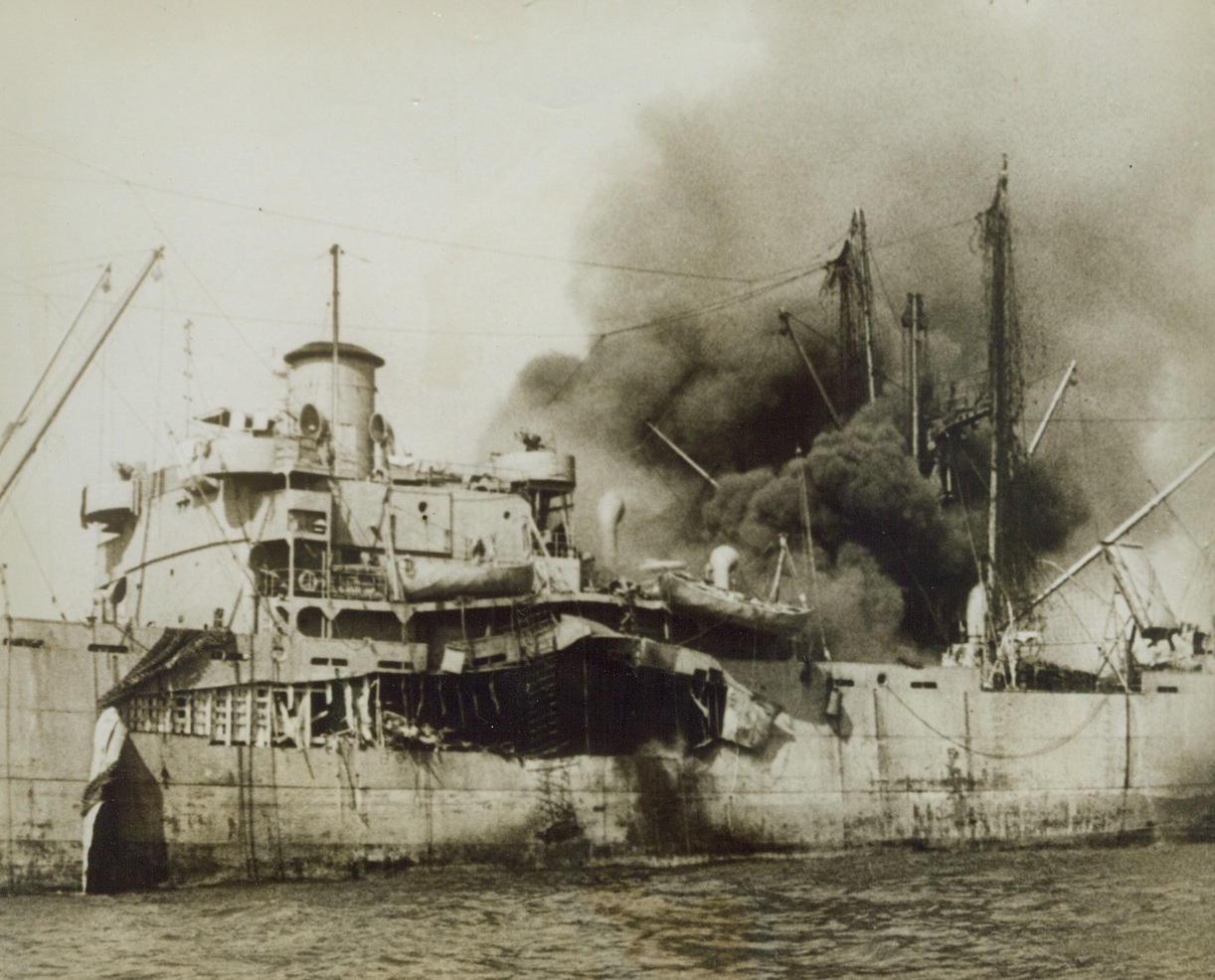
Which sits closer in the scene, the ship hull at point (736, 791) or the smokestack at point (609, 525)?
the ship hull at point (736, 791)

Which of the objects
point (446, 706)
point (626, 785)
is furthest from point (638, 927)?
point (446, 706)

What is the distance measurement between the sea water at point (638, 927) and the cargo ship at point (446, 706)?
119cm

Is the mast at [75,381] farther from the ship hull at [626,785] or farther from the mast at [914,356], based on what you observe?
the mast at [914,356]

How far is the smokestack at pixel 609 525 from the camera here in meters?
28.3

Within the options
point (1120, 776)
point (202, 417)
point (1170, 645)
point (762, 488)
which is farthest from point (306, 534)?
point (1170, 645)

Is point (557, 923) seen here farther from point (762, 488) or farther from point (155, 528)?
point (762, 488)

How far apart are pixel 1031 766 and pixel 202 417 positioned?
65.4ft

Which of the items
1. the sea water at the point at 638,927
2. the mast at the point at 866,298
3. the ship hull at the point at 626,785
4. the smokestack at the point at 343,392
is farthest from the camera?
the mast at the point at 866,298

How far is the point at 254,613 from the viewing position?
2448 centimetres

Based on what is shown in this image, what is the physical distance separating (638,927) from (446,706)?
8.28 m

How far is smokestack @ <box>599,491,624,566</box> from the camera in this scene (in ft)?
92.8

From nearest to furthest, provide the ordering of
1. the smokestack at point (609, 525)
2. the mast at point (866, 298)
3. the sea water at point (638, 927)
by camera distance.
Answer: the sea water at point (638, 927), the smokestack at point (609, 525), the mast at point (866, 298)

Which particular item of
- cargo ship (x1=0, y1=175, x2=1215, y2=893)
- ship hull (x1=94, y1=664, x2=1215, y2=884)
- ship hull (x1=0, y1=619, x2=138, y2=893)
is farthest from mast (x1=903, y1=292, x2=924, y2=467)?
ship hull (x1=0, y1=619, x2=138, y2=893)

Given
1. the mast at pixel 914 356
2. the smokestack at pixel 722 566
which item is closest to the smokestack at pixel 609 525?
the smokestack at pixel 722 566
